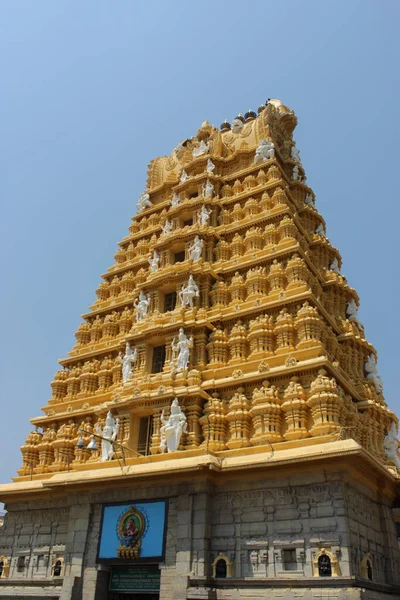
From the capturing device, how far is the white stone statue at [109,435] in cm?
2228

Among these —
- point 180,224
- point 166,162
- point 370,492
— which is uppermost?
point 166,162

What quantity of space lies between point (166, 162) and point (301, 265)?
635 inches

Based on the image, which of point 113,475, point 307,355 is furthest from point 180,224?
point 113,475

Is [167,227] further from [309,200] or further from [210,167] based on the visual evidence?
[309,200]

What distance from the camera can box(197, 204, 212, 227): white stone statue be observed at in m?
28.8

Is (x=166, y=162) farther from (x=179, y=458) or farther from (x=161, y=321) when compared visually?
(x=179, y=458)

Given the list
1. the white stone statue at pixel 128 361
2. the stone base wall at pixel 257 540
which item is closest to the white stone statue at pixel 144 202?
the white stone statue at pixel 128 361

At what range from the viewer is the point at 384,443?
25.6m

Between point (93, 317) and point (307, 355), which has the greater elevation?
point (93, 317)

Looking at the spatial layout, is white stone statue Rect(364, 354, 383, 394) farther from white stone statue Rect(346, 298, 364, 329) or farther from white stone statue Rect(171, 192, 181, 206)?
white stone statue Rect(171, 192, 181, 206)

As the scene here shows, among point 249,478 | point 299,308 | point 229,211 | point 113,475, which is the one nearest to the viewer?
point 249,478

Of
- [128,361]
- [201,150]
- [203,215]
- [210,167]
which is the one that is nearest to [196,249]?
[203,215]

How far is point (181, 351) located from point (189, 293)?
10.2ft

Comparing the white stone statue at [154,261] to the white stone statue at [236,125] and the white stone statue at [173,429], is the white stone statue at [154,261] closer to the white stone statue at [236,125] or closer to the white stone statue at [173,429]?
the white stone statue at [173,429]
